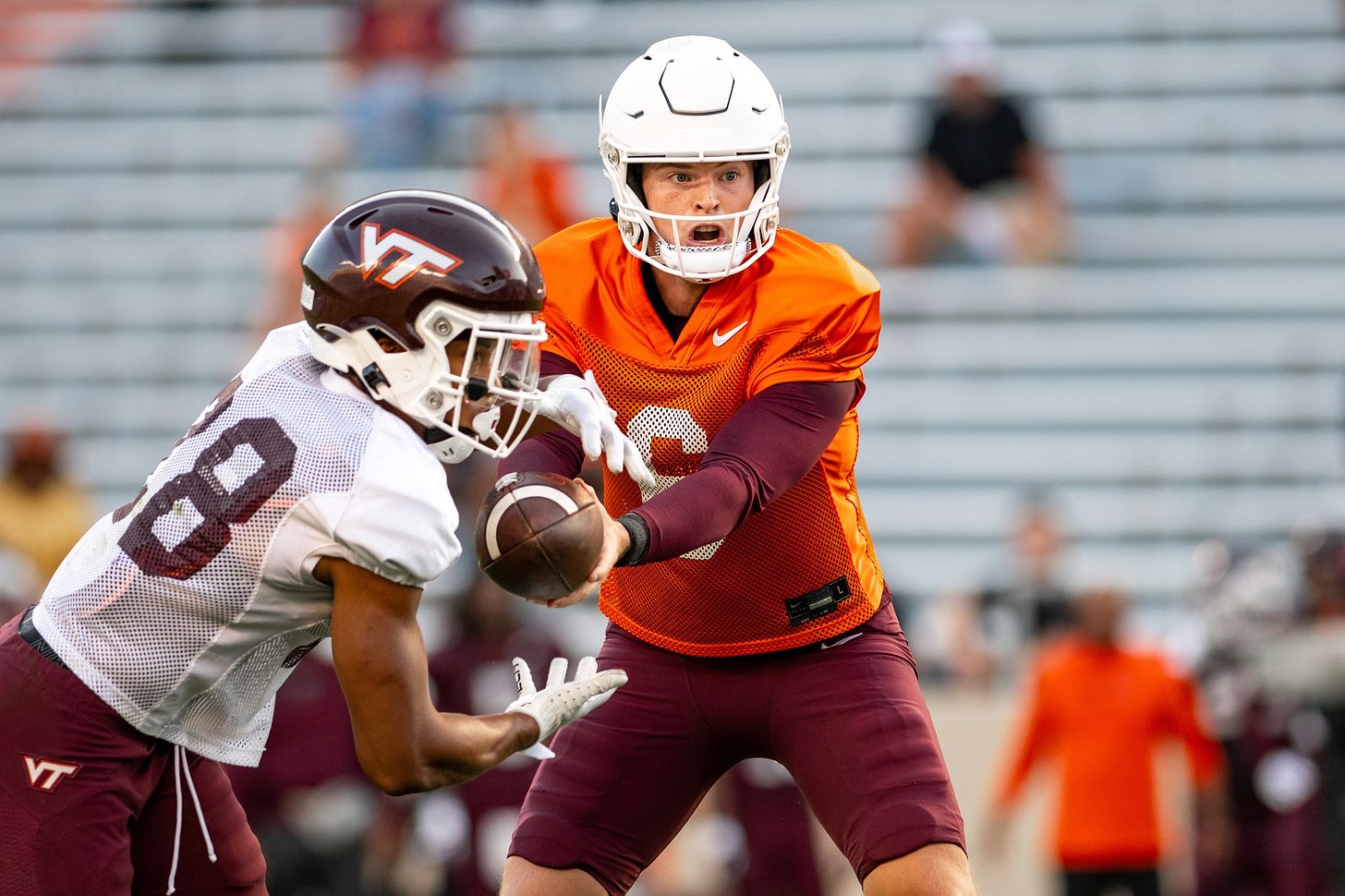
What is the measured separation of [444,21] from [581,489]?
22.3 ft

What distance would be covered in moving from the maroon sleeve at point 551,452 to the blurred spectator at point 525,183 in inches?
182

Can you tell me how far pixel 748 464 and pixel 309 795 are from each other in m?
4.00

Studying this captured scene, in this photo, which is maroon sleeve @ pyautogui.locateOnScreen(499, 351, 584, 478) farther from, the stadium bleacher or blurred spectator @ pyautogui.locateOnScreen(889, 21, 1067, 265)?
blurred spectator @ pyautogui.locateOnScreen(889, 21, 1067, 265)

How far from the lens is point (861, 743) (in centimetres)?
358

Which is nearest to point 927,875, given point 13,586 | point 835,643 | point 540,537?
point 835,643

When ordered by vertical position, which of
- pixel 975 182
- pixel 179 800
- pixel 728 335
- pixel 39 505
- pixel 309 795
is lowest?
pixel 309 795

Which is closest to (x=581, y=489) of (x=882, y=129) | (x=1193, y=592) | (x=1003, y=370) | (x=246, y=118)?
(x=1193, y=592)

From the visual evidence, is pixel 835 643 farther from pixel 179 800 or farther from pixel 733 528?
pixel 179 800

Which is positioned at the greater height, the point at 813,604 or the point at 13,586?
the point at 813,604

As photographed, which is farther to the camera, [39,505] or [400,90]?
[400,90]

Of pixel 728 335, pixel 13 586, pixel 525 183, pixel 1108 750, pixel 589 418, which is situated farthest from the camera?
pixel 525 183

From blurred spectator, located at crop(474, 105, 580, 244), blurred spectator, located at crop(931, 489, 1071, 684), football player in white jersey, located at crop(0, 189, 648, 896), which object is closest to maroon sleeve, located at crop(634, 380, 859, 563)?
football player in white jersey, located at crop(0, 189, 648, 896)

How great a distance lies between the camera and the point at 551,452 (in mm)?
3586

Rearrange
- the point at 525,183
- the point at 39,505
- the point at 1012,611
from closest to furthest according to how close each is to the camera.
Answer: the point at 1012,611, the point at 39,505, the point at 525,183
